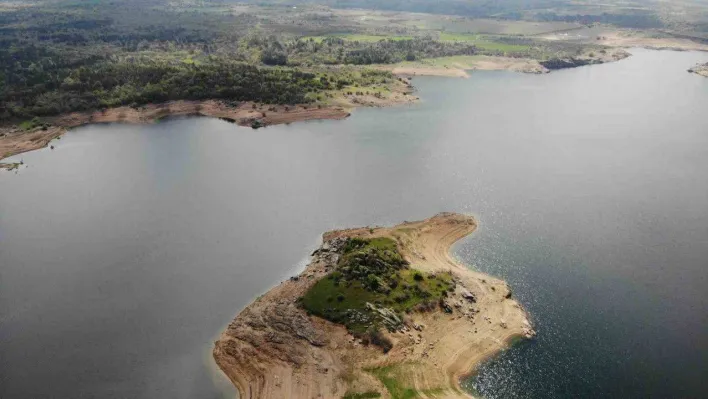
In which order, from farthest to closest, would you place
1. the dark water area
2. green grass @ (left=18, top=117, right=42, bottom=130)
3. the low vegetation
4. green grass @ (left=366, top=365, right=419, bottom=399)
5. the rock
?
green grass @ (left=18, top=117, right=42, bottom=130), the rock, the low vegetation, the dark water area, green grass @ (left=366, top=365, right=419, bottom=399)

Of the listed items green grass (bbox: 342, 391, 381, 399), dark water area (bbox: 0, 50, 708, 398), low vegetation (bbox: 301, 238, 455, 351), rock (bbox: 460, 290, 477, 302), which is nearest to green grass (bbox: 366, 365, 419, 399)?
green grass (bbox: 342, 391, 381, 399)

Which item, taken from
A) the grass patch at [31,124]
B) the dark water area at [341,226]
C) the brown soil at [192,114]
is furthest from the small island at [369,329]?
the grass patch at [31,124]

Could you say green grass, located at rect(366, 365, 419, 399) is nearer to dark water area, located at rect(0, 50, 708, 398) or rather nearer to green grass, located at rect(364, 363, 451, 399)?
green grass, located at rect(364, 363, 451, 399)

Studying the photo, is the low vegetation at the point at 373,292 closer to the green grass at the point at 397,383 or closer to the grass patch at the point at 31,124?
the green grass at the point at 397,383

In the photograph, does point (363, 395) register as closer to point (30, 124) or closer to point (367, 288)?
point (367, 288)

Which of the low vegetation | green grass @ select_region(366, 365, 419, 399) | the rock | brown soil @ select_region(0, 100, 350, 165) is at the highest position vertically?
brown soil @ select_region(0, 100, 350, 165)

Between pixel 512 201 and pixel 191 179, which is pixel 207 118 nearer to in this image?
pixel 191 179

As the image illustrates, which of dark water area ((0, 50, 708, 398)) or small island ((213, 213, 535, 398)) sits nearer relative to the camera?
small island ((213, 213, 535, 398))

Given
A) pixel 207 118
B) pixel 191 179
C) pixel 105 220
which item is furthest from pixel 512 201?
pixel 207 118
